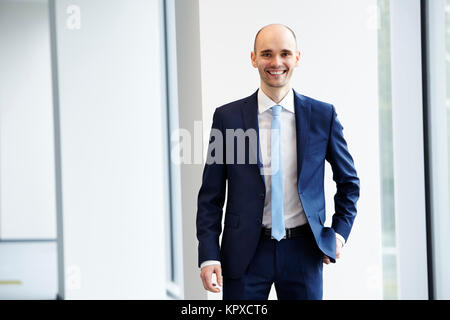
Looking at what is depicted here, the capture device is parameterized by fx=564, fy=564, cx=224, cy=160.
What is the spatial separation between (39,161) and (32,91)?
1056mm

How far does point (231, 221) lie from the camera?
1.93m

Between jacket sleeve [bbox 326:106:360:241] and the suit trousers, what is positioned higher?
jacket sleeve [bbox 326:106:360:241]

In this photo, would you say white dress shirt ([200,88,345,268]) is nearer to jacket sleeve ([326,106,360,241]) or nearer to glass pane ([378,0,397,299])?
jacket sleeve ([326,106,360,241])

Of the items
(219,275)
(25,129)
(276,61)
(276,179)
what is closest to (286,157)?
(276,179)

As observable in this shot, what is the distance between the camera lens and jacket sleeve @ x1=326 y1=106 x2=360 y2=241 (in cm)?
196

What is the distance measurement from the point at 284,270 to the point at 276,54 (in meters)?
0.71

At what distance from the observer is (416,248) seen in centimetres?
284

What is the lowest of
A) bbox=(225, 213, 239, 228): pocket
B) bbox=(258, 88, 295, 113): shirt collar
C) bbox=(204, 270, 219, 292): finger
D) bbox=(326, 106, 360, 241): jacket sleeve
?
bbox=(204, 270, 219, 292): finger

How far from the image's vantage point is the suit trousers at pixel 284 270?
185 cm

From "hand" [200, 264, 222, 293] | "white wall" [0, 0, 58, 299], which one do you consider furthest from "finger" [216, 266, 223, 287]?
"white wall" [0, 0, 58, 299]

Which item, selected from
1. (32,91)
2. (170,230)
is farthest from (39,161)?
(170,230)

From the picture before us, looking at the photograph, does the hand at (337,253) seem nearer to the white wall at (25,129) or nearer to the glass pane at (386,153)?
the glass pane at (386,153)

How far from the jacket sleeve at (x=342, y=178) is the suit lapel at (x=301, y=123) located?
0.10m

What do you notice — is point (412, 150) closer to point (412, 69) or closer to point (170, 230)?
point (412, 69)
